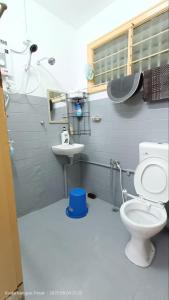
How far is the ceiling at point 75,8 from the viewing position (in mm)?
1803

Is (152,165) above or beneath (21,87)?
beneath

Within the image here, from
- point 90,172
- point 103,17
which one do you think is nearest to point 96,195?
point 90,172

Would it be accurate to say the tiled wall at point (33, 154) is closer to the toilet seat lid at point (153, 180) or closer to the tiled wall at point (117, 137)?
the tiled wall at point (117, 137)

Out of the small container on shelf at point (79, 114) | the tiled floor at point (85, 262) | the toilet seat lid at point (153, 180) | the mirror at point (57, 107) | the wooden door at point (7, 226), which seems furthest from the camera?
the small container on shelf at point (79, 114)

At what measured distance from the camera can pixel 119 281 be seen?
113cm

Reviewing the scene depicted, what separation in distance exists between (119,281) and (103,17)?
275cm

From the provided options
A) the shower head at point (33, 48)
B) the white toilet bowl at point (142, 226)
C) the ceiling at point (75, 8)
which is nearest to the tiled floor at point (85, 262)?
the white toilet bowl at point (142, 226)

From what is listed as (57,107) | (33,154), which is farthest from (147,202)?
(57,107)

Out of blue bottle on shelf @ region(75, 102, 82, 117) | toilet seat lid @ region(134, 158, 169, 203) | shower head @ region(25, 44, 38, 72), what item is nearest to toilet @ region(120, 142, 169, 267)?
toilet seat lid @ region(134, 158, 169, 203)

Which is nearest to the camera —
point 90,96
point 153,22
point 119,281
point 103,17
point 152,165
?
point 119,281

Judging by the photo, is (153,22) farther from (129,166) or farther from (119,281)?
(119,281)

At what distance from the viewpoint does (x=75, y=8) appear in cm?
189

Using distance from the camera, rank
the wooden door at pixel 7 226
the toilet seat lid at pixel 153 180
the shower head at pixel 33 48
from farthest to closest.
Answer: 1. the shower head at pixel 33 48
2. the toilet seat lid at pixel 153 180
3. the wooden door at pixel 7 226

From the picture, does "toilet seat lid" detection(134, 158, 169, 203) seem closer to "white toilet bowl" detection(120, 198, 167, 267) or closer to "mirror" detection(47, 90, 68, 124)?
"white toilet bowl" detection(120, 198, 167, 267)
